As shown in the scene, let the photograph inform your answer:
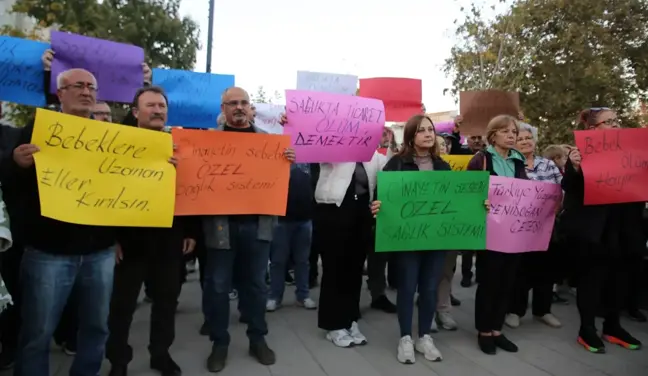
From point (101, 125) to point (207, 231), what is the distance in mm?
1009

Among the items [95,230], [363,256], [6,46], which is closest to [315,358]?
[363,256]

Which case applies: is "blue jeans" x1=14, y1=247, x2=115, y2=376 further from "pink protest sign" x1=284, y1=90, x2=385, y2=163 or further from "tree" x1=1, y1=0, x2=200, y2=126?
"tree" x1=1, y1=0, x2=200, y2=126

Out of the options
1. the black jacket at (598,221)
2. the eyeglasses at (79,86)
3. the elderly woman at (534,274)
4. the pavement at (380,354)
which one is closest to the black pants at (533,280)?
the elderly woman at (534,274)

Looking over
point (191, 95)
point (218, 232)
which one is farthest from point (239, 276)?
point (191, 95)

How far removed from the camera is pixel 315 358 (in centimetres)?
388

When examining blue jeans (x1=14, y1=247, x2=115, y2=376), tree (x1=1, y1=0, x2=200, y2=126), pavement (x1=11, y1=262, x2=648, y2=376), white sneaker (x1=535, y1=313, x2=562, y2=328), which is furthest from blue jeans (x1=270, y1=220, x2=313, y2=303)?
tree (x1=1, y1=0, x2=200, y2=126)

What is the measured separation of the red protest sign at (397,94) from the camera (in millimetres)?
4941

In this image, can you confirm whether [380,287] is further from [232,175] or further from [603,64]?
[603,64]

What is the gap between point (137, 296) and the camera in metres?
3.30

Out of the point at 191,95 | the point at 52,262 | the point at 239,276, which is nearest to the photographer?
the point at 52,262

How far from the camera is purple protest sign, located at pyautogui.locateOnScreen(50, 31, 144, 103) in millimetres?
3918

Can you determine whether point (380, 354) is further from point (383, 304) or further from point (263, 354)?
point (383, 304)

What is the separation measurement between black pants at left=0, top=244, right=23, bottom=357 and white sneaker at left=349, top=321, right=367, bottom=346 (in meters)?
2.39

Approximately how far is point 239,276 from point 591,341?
9.18ft
